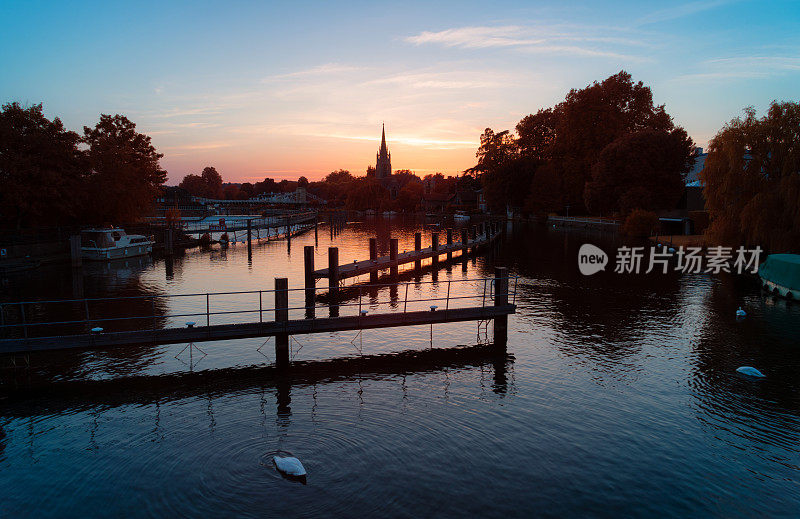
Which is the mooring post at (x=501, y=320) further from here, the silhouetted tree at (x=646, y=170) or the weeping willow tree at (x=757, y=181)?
the silhouetted tree at (x=646, y=170)

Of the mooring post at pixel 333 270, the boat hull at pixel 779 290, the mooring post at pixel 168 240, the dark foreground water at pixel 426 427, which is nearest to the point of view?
the dark foreground water at pixel 426 427

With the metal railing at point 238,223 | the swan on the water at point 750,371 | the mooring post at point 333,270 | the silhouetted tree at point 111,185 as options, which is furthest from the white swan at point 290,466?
the metal railing at point 238,223

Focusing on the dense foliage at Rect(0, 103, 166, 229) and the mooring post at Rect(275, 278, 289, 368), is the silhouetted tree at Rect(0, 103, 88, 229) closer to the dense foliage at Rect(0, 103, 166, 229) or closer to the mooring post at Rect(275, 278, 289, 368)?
the dense foliage at Rect(0, 103, 166, 229)

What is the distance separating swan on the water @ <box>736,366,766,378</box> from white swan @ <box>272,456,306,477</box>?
17.6 meters

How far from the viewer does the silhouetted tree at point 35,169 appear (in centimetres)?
4478

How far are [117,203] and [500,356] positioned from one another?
171 feet

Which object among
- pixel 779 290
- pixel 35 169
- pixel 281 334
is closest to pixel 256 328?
pixel 281 334

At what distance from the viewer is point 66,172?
4947 cm

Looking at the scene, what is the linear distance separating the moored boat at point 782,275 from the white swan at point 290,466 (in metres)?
34.3

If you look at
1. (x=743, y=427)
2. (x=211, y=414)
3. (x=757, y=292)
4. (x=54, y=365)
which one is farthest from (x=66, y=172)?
(x=757, y=292)

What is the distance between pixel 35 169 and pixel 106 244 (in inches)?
361

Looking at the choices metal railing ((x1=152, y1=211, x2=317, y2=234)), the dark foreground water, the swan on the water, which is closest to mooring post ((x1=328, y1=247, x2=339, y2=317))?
the dark foreground water

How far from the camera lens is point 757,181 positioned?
44.3 meters

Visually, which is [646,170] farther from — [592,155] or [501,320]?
[501,320]
